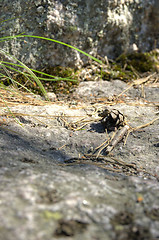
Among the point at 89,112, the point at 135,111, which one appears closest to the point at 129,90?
the point at 135,111

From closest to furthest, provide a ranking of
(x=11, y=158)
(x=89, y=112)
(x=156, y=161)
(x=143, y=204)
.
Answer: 1. (x=143, y=204)
2. (x=11, y=158)
3. (x=156, y=161)
4. (x=89, y=112)

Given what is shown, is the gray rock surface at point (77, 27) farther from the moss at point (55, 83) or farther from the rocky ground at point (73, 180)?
the rocky ground at point (73, 180)

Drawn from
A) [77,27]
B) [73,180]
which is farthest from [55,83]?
[73,180]

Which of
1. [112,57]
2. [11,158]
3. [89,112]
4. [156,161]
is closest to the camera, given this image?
[11,158]

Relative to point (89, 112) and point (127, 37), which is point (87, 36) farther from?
point (89, 112)

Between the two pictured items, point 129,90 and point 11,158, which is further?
point 129,90
